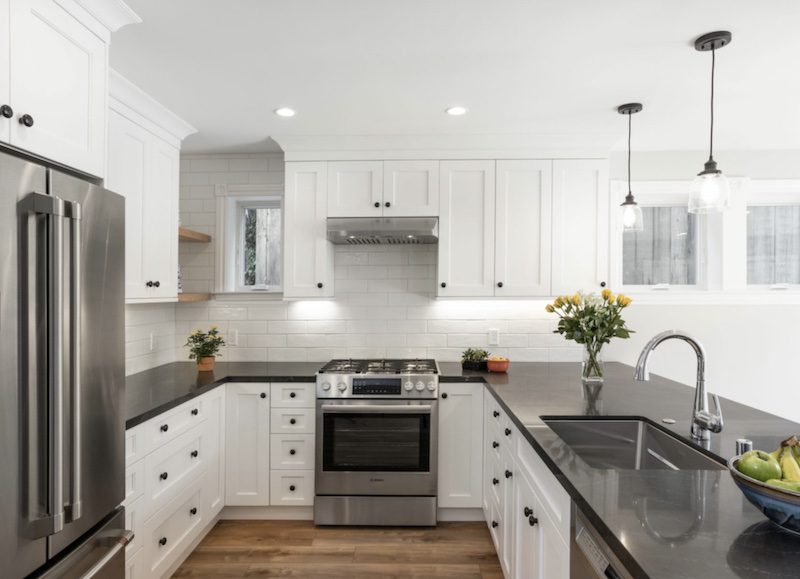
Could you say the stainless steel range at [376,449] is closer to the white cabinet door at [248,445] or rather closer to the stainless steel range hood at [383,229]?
the white cabinet door at [248,445]

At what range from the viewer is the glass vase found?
2527 mm

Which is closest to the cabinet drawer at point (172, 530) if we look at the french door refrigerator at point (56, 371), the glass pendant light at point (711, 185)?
the french door refrigerator at point (56, 371)

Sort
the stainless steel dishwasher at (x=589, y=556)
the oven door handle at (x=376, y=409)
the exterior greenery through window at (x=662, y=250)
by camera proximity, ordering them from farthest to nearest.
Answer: the exterior greenery through window at (x=662, y=250) < the oven door handle at (x=376, y=409) < the stainless steel dishwasher at (x=589, y=556)

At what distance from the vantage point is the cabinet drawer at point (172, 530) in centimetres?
211

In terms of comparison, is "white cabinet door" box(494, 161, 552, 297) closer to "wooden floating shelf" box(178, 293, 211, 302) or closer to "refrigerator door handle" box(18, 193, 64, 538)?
"wooden floating shelf" box(178, 293, 211, 302)

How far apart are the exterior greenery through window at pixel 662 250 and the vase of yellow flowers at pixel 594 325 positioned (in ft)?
3.57

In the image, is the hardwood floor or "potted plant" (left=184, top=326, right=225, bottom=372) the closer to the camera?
the hardwood floor

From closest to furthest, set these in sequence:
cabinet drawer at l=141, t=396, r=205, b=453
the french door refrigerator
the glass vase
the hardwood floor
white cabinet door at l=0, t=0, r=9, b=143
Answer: the french door refrigerator
white cabinet door at l=0, t=0, r=9, b=143
cabinet drawer at l=141, t=396, r=205, b=453
the hardwood floor
the glass vase

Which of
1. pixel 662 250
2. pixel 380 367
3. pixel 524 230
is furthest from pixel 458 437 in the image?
pixel 662 250

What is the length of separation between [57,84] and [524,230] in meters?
2.56

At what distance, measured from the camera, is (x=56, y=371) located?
124cm

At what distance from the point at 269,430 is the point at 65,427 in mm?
1685

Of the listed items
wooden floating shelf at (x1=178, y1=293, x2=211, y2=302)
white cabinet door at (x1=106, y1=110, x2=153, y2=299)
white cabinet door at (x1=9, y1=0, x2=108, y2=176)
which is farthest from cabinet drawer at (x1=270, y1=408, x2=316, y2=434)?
white cabinet door at (x1=9, y1=0, x2=108, y2=176)

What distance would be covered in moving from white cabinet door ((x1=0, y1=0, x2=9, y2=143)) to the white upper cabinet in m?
0.99
